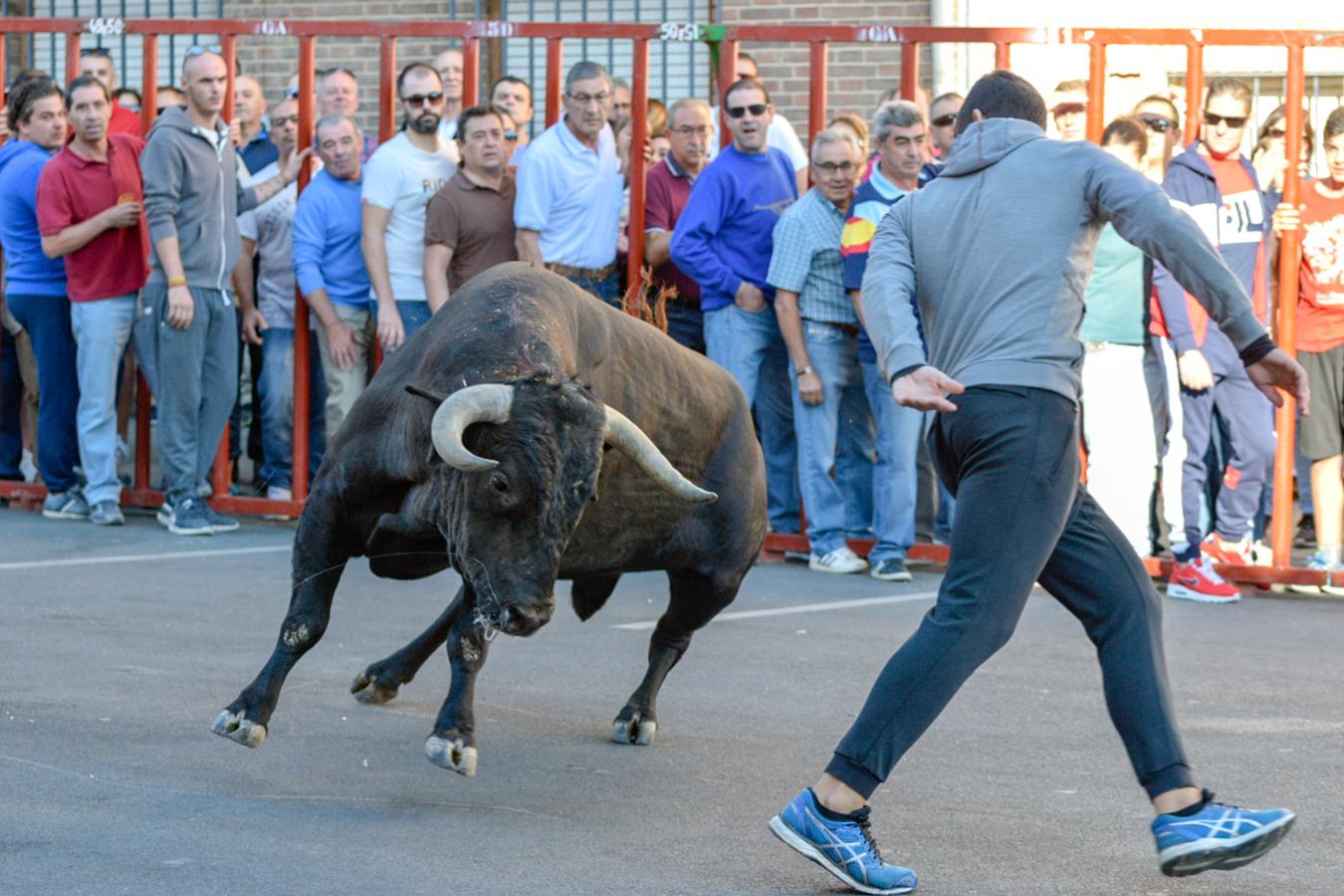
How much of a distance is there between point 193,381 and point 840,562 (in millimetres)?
3693

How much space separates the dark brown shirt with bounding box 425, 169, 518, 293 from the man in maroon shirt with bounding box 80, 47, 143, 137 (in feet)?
8.04

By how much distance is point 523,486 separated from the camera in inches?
214

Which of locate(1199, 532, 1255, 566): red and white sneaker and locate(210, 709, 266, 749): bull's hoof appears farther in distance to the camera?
locate(1199, 532, 1255, 566): red and white sneaker

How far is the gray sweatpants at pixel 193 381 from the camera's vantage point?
36.2 ft

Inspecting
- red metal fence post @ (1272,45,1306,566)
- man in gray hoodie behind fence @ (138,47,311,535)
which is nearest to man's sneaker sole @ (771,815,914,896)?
red metal fence post @ (1272,45,1306,566)

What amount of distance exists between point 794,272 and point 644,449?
15.5 feet

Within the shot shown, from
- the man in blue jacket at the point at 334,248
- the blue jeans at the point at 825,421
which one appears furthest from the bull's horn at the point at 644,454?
the man in blue jacket at the point at 334,248

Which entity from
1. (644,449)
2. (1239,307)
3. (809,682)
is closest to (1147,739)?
(1239,307)

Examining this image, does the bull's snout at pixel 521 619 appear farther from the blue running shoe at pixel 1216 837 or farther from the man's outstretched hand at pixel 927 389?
the blue running shoe at pixel 1216 837

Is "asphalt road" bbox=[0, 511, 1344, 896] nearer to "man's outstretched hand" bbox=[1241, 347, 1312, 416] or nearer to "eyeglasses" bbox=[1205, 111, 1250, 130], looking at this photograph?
"man's outstretched hand" bbox=[1241, 347, 1312, 416]

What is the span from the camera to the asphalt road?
195 inches

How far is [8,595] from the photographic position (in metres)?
8.95

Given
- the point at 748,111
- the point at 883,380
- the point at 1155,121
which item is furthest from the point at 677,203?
the point at 1155,121

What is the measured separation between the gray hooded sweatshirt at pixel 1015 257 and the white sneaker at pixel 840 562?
5.36 meters
